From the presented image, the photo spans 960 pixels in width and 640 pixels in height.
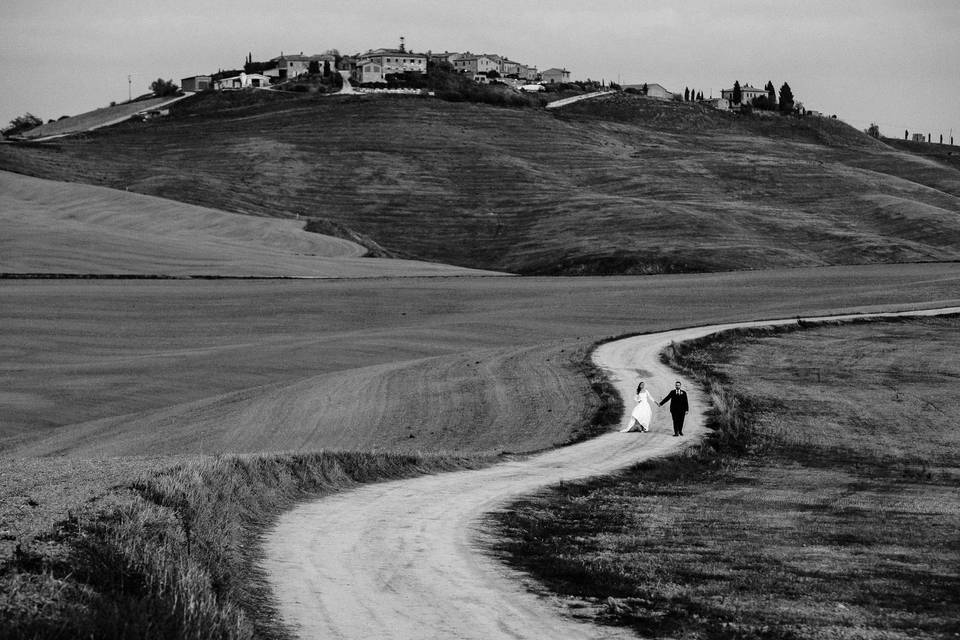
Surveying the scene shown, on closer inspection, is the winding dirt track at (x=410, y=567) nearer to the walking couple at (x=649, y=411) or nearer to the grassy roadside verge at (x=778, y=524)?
the grassy roadside verge at (x=778, y=524)

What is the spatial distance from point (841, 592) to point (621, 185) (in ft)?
418

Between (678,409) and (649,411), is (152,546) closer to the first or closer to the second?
(678,409)

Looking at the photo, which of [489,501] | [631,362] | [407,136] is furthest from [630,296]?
[407,136]

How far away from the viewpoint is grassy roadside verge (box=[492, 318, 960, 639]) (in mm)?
12172

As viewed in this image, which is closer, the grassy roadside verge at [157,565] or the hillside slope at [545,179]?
the grassy roadside verge at [157,565]

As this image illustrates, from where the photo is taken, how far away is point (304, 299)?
215 ft

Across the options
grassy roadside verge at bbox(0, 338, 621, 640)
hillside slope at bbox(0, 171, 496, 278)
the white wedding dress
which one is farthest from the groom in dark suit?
hillside slope at bbox(0, 171, 496, 278)

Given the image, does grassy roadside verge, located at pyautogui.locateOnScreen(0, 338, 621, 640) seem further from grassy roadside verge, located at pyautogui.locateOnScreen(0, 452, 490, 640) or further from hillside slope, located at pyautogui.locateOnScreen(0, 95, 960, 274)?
hillside slope, located at pyautogui.locateOnScreen(0, 95, 960, 274)

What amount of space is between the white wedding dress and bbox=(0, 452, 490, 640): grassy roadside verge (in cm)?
1425

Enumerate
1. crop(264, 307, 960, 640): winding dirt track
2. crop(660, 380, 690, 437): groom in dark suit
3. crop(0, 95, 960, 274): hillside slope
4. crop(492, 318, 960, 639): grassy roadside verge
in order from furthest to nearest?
crop(0, 95, 960, 274): hillside slope < crop(660, 380, 690, 437): groom in dark suit < crop(492, 318, 960, 639): grassy roadside verge < crop(264, 307, 960, 640): winding dirt track

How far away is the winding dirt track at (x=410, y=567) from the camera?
11.3 metres

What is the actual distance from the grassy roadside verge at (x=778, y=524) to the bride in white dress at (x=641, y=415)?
195cm

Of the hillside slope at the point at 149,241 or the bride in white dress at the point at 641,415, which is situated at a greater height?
the hillside slope at the point at 149,241

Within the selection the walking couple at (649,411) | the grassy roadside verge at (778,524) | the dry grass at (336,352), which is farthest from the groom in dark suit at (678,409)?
the dry grass at (336,352)
